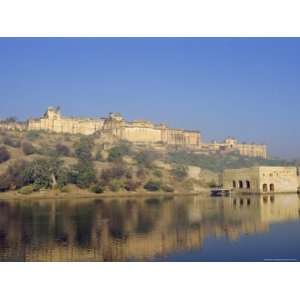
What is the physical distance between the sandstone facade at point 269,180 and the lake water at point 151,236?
9.53 meters

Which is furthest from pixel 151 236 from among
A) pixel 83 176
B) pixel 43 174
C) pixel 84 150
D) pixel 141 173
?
pixel 84 150

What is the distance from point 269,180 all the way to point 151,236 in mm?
14720

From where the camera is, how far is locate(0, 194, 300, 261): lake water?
690 centimetres

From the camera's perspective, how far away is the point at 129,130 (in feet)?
110

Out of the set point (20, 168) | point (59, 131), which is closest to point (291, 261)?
point (20, 168)

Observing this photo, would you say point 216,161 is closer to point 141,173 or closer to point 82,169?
point 141,173

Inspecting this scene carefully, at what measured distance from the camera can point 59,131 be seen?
31531 mm

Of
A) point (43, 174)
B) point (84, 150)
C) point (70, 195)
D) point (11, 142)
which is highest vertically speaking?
point (11, 142)

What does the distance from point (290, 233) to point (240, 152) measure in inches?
1205

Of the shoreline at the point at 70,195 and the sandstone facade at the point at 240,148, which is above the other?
the sandstone facade at the point at 240,148

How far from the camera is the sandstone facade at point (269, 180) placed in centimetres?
2205

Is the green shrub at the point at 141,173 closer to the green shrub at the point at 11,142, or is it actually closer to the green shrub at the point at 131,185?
the green shrub at the point at 131,185

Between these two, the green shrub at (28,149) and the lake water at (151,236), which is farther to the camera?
the green shrub at (28,149)

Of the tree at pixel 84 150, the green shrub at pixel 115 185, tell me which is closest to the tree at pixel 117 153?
the tree at pixel 84 150
